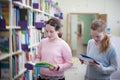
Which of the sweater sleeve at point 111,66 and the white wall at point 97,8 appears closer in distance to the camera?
the sweater sleeve at point 111,66

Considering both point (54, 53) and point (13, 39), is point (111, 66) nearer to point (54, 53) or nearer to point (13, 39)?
point (54, 53)

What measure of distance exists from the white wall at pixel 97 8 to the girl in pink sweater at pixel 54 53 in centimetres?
727

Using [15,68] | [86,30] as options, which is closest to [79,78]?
[15,68]

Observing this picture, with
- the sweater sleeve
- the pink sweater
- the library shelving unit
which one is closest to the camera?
the sweater sleeve

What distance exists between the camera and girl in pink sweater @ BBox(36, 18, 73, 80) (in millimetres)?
2053

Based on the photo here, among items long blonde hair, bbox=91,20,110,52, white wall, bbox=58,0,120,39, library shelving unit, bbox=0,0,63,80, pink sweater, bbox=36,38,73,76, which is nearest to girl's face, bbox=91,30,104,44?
long blonde hair, bbox=91,20,110,52

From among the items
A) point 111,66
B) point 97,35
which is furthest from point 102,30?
point 111,66

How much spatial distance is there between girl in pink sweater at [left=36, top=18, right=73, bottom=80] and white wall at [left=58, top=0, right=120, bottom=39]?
727 cm

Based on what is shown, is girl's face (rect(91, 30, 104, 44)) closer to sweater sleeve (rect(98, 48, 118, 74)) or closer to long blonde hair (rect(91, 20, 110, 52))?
long blonde hair (rect(91, 20, 110, 52))

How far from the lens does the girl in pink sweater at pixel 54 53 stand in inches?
80.8

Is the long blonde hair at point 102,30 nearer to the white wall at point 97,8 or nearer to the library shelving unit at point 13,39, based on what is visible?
the library shelving unit at point 13,39

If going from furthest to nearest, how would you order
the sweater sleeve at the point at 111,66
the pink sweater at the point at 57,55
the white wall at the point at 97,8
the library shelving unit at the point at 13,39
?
the white wall at the point at 97,8, the library shelving unit at the point at 13,39, the pink sweater at the point at 57,55, the sweater sleeve at the point at 111,66

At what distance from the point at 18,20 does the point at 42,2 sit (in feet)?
5.76

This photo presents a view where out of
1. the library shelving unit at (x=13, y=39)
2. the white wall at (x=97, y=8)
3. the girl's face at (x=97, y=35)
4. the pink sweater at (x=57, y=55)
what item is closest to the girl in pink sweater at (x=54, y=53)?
the pink sweater at (x=57, y=55)
